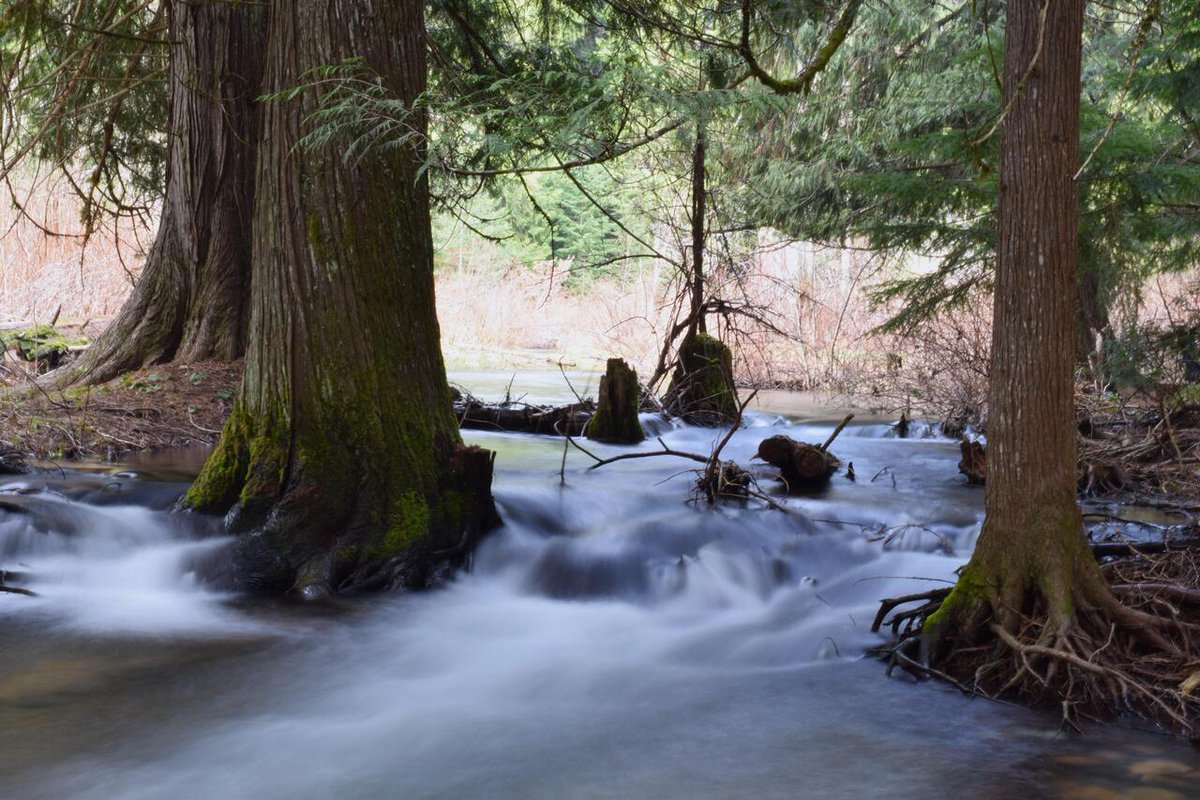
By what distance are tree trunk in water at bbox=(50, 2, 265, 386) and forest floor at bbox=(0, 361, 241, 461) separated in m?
0.33

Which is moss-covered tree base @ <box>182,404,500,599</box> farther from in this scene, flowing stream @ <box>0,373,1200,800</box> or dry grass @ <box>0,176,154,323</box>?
dry grass @ <box>0,176,154,323</box>

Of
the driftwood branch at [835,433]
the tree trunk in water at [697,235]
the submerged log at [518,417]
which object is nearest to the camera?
the driftwood branch at [835,433]

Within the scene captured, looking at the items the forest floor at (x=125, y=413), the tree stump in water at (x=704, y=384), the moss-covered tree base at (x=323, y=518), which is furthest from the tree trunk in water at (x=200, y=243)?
the tree stump in water at (x=704, y=384)

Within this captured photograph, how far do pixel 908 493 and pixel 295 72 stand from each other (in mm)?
5697

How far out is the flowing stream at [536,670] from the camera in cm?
409

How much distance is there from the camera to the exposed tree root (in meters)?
4.27

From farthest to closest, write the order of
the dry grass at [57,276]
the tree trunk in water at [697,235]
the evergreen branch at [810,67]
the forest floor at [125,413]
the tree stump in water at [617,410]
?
1. the dry grass at [57,276]
2. the tree trunk in water at [697,235]
3. the tree stump in water at [617,410]
4. the forest floor at [125,413]
5. the evergreen branch at [810,67]

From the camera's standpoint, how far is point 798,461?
8.80m

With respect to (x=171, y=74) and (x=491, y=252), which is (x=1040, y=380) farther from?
(x=491, y=252)

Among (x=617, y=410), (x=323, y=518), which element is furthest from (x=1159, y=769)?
(x=617, y=410)

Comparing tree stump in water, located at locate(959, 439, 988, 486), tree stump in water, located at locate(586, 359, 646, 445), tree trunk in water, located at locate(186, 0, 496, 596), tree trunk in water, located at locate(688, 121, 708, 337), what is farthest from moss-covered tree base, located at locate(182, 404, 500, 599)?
tree trunk in water, located at locate(688, 121, 708, 337)

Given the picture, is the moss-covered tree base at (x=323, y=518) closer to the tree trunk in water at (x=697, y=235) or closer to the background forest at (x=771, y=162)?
the background forest at (x=771, y=162)

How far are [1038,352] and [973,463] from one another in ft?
16.0

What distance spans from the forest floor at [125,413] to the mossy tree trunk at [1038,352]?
6.79m
